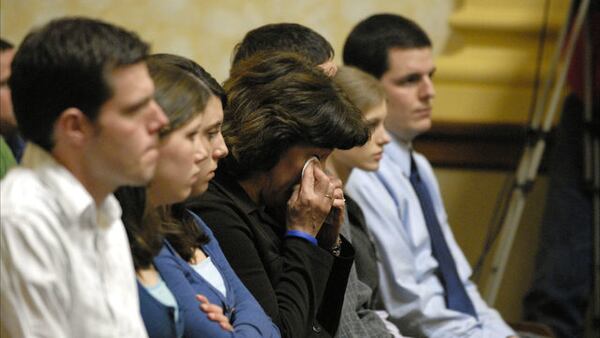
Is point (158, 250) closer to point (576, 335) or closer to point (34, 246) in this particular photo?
point (34, 246)

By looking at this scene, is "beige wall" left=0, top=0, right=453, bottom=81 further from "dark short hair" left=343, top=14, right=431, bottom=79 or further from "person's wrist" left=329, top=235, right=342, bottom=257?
"person's wrist" left=329, top=235, right=342, bottom=257

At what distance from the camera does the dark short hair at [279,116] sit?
7.09 feet

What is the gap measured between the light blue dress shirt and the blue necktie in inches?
0.8

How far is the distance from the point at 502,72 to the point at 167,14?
1241 mm

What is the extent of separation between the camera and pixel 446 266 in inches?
122

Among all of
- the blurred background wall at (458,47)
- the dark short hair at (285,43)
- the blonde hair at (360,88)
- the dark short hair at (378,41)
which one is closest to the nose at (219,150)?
the dark short hair at (285,43)

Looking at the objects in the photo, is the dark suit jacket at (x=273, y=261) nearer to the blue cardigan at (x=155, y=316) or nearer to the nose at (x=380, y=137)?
the blue cardigan at (x=155, y=316)

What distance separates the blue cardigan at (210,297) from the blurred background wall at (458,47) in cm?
200

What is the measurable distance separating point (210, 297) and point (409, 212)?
4.44ft

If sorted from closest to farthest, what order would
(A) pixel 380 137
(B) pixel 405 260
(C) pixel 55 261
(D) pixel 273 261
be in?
1. (C) pixel 55 261
2. (D) pixel 273 261
3. (A) pixel 380 137
4. (B) pixel 405 260

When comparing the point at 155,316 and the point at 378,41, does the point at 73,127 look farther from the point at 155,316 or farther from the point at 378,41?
the point at 378,41

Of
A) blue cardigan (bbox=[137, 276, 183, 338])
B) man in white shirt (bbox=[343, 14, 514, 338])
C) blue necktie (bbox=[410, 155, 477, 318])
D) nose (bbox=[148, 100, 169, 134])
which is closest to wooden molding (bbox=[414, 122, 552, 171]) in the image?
man in white shirt (bbox=[343, 14, 514, 338])

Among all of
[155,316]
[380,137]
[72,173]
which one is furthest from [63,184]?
[380,137]

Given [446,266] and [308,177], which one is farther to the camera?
[446,266]
